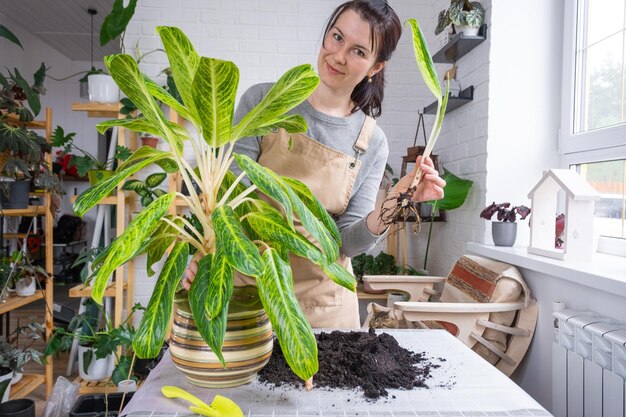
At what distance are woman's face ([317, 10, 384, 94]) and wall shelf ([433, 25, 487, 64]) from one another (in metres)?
1.22

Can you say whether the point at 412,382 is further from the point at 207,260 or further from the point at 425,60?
the point at 425,60

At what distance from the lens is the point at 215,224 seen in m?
0.76

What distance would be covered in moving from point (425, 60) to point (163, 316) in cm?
64

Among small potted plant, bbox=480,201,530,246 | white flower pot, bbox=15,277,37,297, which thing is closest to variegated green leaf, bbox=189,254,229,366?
small potted plant, bbox=480,201,530,246

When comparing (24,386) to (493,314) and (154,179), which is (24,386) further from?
(493,314)

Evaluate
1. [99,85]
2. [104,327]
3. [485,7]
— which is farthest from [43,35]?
[485,7]

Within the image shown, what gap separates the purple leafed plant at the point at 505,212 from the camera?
2176mm

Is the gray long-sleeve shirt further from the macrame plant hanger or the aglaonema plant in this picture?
the macrame plant hanger

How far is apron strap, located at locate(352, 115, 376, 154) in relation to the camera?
154cm

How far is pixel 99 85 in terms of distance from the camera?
2.99m

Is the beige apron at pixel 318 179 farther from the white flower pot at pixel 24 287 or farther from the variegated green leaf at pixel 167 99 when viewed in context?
the white flower pot at pixel 24 287

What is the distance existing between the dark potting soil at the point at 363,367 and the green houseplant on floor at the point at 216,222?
→ 0.18 meters

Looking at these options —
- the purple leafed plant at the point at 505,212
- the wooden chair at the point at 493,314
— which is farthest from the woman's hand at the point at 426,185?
the purple leafed plant at the point at 505,212

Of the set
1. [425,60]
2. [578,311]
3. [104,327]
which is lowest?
[104,327]
